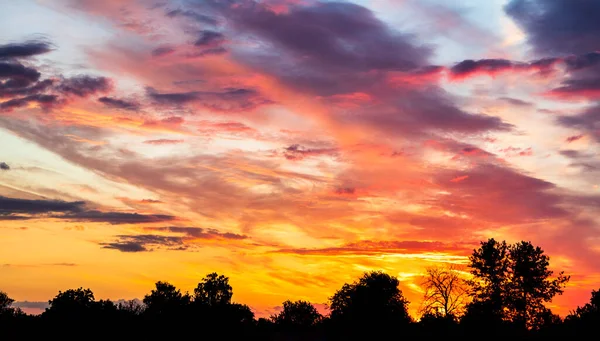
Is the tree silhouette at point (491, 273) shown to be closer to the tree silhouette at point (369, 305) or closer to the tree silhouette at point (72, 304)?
the tree silhouette at point (369, 305)

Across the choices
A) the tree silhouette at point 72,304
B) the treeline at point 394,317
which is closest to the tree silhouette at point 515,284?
the treeline at point 394,317

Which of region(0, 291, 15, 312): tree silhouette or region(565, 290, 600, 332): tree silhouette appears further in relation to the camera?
region(0, 291, 15, 312): tree silhouette

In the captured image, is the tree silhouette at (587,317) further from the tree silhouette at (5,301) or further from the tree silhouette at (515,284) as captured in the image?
the tree silhouette at (5,301)

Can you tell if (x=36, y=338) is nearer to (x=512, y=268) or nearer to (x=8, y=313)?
(x=8, y=313)

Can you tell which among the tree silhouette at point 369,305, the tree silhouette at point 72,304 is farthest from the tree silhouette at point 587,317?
the tree silhouette at point 72,304

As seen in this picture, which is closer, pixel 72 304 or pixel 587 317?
pixel 587 317

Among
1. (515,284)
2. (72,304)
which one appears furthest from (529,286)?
(72,304)

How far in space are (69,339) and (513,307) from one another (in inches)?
3089

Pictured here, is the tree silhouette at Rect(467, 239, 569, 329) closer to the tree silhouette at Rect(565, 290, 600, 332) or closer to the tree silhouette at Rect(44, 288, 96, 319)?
the tree silhouette at Rect(565, 290, 600, 332)

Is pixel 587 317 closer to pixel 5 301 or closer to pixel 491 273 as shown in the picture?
pixel 491 273

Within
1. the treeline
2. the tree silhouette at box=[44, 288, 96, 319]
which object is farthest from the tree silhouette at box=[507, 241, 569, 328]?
the tree silhouette at box=[44, 288, 96, 319]

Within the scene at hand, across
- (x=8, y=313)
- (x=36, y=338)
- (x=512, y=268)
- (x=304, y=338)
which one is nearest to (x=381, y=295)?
(x=304, y=338)

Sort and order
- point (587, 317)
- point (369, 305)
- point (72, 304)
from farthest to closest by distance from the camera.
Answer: point (369, 305), point (72, 304), point (587, 317)

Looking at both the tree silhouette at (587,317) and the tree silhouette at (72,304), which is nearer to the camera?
the tree silhouette at (587,317)
